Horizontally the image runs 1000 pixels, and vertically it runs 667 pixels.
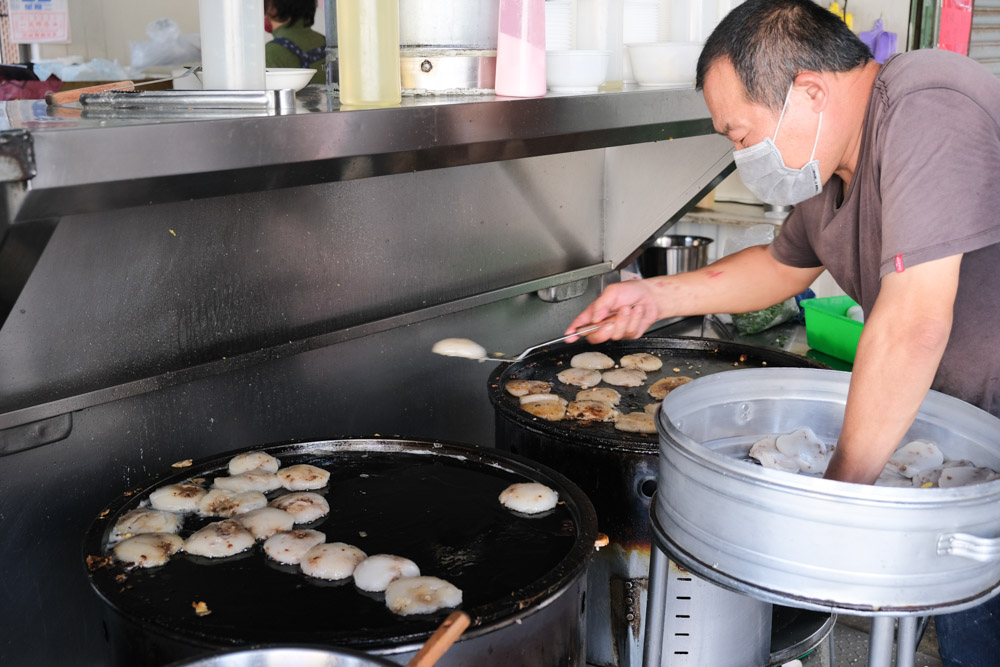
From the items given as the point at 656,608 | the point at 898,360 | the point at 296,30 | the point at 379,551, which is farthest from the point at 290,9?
the point at 898,360

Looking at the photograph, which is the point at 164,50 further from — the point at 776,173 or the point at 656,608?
the point at 656,608

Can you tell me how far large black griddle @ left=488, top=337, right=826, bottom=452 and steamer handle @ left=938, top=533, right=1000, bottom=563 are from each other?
3.18 ft

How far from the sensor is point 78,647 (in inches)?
92.2

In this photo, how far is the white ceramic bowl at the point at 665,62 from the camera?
281 centimetres

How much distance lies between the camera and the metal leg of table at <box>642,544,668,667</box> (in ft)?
6.49

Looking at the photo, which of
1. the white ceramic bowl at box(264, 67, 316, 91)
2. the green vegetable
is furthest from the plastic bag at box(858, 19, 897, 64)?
the white ceramic bowl at box(264, 67, 316, 91)

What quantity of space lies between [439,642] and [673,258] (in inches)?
150

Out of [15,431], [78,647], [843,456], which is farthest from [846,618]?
[15,431]

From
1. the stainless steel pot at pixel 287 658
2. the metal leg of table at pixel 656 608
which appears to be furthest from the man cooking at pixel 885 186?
the stainless steel pot at pixel 287 658

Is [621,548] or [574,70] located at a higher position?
[574,70]

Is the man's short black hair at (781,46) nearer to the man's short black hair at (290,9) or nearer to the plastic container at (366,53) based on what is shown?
the plastic container at (366,53)

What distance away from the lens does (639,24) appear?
3.05 m

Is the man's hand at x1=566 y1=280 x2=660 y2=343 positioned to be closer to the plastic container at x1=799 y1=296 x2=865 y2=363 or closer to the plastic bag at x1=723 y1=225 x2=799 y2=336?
the plastic container at x1=799 y1=296 x2=865 y2=363

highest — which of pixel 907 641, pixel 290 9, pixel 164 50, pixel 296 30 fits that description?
pixel 290 9
